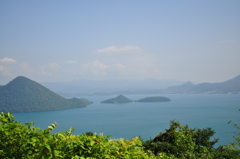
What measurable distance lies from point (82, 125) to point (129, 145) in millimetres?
51149

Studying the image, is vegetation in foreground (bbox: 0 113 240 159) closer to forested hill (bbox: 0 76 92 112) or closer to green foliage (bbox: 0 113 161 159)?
green foliage (bbox: 0 113 161 159)

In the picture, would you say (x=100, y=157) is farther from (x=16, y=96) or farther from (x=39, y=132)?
(x=16, y=96)

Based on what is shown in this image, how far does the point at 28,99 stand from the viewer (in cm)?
8781

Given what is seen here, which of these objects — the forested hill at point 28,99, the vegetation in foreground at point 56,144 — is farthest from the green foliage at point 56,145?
the forested hill at point 28,99

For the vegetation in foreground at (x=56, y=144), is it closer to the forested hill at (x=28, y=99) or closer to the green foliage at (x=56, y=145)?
the green foliage at (x=56, y=145)

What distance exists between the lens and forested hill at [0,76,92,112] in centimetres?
8062

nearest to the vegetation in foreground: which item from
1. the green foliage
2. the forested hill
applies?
the green foliage

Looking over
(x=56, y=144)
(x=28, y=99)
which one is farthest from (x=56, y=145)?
(x=28, y=99)

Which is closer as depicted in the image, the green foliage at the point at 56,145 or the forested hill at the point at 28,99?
the green foliage at the point at 56,145

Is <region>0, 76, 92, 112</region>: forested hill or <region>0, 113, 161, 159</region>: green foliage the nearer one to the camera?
<region>0, 113, 161, 159</region>: green foliage

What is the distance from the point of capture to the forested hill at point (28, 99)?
80625 millimetres

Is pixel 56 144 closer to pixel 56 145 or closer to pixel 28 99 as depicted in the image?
pixel 56 145

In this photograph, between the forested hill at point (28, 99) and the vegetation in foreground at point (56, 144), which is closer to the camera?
the vegetation in foreground at point (56, 144)

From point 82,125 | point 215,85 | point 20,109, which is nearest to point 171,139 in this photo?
point 82,125
